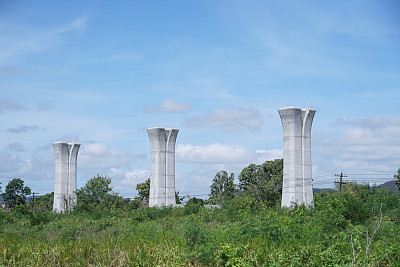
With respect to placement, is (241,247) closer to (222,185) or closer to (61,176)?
(61,176)

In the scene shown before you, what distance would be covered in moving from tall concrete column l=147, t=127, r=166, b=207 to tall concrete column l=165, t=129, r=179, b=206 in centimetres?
21

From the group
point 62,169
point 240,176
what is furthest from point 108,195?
point 240,176

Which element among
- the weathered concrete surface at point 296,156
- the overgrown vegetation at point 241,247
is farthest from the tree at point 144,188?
the overgrown vegetation at point 241,247

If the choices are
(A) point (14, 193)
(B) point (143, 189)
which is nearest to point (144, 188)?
(B) point (143, 189)

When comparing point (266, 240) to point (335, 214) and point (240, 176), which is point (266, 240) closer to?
point (335, 214)

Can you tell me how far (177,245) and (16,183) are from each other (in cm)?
4022

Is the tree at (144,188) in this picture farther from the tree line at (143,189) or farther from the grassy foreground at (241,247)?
the grassy foreground at (241,247)

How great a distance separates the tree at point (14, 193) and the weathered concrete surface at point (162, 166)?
23.3 m

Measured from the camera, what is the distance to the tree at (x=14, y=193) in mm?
45219

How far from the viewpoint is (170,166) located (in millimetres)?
28484

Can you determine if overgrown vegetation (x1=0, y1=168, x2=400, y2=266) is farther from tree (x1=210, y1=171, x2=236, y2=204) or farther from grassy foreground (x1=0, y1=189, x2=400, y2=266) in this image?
tree (x1=210, y1=171, x2=236, y2=204)

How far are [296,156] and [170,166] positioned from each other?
8708mm

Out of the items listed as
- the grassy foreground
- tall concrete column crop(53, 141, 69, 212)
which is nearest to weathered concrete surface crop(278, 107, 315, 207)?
the grassy foreground

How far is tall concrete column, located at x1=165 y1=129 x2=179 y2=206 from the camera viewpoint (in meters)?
28.3
